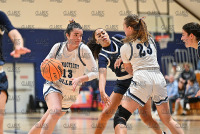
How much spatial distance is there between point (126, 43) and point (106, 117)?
152 centimetres

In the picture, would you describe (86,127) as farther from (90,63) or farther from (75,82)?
(75,82)

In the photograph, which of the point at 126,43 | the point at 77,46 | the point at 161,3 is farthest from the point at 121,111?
the point at 161,3

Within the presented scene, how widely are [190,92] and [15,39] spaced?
36.1ft

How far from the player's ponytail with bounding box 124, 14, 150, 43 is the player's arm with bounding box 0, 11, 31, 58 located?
5.28ft

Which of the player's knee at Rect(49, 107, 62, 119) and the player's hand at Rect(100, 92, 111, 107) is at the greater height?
the player's hand at Rect(100, 92, 111, 107)

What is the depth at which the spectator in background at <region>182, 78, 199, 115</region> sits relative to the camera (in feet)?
43.3

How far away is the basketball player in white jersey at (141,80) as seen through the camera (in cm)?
423

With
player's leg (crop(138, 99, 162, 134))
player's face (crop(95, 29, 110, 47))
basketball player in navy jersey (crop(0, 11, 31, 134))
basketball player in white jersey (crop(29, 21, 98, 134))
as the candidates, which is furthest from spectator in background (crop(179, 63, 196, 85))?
basketball player in navy jersey (crop(0, 11, 31, 134))

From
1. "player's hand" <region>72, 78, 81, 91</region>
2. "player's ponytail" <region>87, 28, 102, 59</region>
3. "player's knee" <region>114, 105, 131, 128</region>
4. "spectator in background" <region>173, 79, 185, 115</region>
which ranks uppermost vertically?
"player's ponytail" <region>87, 28, 102, 59</region>

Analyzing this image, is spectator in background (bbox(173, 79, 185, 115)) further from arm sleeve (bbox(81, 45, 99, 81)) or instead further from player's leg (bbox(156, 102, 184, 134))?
player's leg (bbox(156, 102, 184, 134))

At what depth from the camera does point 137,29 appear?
4.57m

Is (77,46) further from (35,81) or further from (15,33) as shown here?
(35,81)

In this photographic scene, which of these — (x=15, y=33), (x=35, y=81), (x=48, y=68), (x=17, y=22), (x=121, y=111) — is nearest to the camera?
(x=15, y=33)

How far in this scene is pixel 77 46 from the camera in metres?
4.97
